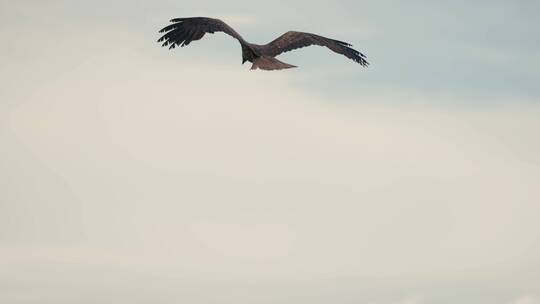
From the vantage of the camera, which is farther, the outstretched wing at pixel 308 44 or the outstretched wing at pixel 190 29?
the outstretched wing at pixel 308 44

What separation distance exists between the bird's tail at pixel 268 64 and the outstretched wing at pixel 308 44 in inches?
80.8

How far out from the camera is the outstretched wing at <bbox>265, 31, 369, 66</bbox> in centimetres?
4201

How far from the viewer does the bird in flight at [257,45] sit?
3728 cm

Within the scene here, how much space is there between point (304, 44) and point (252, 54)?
13.4 feet

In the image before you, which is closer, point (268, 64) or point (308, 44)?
point (268, 64)

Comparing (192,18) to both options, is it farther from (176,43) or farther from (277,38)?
(277,38)

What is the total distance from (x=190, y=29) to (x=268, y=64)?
3293 millimetres

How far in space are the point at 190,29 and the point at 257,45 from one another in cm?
375

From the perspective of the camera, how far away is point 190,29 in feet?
123

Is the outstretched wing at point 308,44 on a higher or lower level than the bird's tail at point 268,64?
higher

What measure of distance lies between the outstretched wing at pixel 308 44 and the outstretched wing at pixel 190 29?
3.44 metres

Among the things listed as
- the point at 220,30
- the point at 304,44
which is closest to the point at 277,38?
the point at 304,44

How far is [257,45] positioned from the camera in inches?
1597

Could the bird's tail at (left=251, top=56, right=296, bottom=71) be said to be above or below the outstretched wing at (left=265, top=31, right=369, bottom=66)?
below
